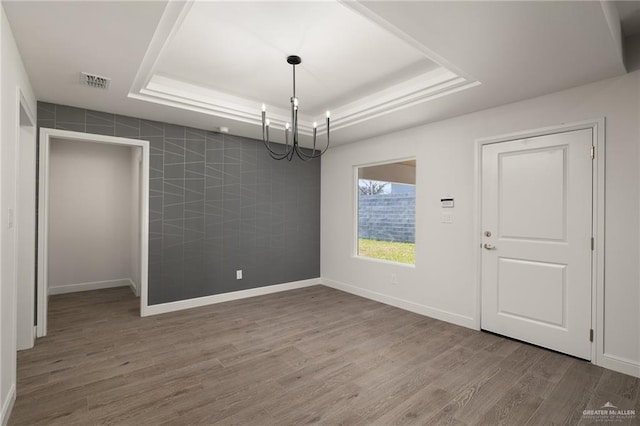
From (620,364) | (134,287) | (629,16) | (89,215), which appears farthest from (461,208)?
(89,215)

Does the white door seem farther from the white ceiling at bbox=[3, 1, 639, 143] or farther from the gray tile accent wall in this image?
the gray tile accent wall

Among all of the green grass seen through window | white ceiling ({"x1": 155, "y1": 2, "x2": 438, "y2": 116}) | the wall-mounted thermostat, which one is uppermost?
white ceiling ({"x1": 155, "y1": 2, "x2": 438, "y2": 116})

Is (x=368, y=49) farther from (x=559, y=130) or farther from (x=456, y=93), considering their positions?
(x=559, y=130)

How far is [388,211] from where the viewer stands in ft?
15.6

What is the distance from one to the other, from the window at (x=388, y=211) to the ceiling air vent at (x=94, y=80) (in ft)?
11.5

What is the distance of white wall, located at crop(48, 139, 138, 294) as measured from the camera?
499cm

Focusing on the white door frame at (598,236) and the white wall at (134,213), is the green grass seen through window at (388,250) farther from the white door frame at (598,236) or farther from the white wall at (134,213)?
the white wall at (134,213)

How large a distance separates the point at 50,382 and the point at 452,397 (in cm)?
304

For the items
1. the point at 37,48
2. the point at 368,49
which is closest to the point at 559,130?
the point at 368,49

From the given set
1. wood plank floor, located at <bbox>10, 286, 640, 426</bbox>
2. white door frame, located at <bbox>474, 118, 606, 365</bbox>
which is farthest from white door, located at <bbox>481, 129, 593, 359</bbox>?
wood plank floor, located at <bbox>10, 286, 640, 426</bbox>

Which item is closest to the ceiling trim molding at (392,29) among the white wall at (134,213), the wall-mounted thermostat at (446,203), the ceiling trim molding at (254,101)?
the ceiling trim molding at (254,101)

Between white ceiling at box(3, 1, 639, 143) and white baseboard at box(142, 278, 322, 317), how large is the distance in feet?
7.88

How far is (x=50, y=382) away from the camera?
2412 mm

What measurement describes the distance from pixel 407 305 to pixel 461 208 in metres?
1.50
